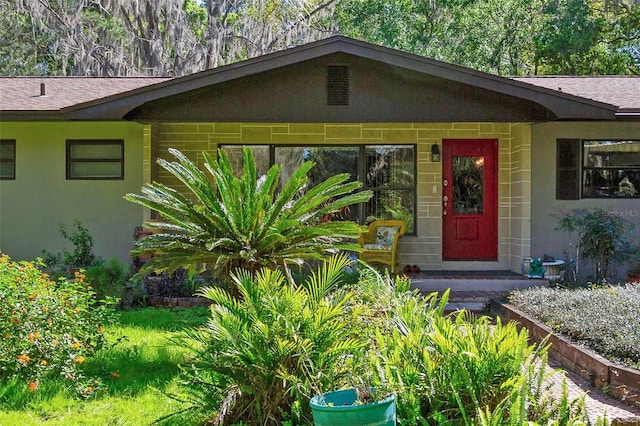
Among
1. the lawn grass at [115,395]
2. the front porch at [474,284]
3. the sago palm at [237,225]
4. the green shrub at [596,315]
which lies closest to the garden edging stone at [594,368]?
the green shrub at [596,315]

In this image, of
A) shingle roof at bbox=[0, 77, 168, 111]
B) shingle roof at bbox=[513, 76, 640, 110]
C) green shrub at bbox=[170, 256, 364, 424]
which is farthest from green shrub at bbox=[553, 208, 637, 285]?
shingle roof at bbox=[0, 77, 168, 111]

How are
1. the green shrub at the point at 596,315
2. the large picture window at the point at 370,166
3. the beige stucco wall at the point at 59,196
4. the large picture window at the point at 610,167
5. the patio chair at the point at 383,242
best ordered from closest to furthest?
the green shrub at the point at 596,315, the patio chair at the point at 383,242, the large picture window at the point at 610,167, the beige stucco wall at the point at 59,196, the large picture window at the point at 370,166

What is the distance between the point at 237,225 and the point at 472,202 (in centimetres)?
673

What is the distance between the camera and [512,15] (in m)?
20.2

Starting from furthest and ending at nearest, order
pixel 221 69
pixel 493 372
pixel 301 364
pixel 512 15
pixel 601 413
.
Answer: pixel 512 15 < pixel 221 69 < pixel 601 413 < pixel 301 364 < pixel 493 372

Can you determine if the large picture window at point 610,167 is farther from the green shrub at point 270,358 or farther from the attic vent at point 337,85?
the green shrub at point 270,358

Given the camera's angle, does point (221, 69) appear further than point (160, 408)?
Yes

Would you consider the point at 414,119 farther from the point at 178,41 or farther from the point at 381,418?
the point at 178,41

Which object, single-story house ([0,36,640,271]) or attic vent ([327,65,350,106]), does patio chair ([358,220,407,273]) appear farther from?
attic vent ([327,65,350,106])

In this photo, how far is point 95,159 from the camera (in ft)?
36.2

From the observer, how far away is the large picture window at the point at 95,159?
11031 millimetres

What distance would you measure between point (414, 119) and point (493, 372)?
619 centimetres

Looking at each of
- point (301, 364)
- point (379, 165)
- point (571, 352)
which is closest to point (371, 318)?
point (301, 364)

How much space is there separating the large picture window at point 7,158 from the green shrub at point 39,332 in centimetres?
621
